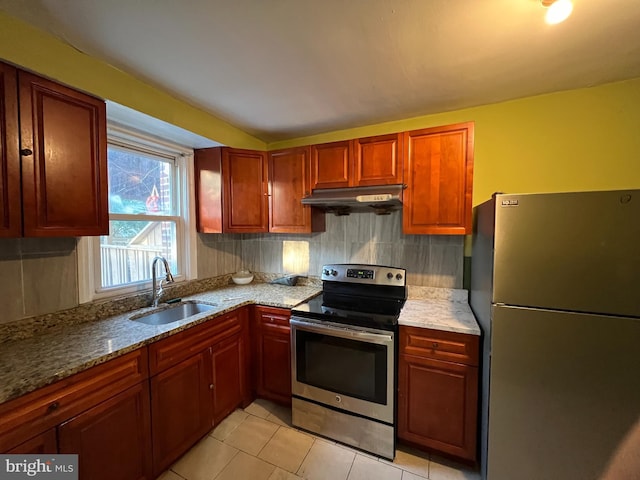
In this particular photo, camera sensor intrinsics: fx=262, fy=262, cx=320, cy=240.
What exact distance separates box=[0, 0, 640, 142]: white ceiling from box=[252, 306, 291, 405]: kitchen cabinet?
1.64 meters

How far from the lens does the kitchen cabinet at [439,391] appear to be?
1.56 meters

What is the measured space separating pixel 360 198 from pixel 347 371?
1.20 m

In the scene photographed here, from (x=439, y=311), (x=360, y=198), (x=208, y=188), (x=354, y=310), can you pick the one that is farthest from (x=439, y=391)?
(x=208, y=188)

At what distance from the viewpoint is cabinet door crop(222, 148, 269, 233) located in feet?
7.70

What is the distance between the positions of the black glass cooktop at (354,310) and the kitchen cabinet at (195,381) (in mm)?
556

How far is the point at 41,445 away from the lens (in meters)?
1.04

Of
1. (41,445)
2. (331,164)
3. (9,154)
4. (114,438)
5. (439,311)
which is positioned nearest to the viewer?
(41,445)

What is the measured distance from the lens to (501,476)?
1364 mm

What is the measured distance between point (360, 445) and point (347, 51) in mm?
2372

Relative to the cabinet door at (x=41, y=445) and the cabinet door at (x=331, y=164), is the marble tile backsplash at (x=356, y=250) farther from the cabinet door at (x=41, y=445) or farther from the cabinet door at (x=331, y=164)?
the cabinet door at (x=41, y=445)

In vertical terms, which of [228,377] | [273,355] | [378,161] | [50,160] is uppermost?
[378,161]

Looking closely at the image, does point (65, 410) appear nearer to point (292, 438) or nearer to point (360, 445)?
point (292, 438)

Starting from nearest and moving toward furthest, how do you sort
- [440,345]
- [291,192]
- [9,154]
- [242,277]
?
[9,154] < [440,345] < [291,192] < [242,277]

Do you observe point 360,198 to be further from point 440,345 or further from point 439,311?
point 440,345
